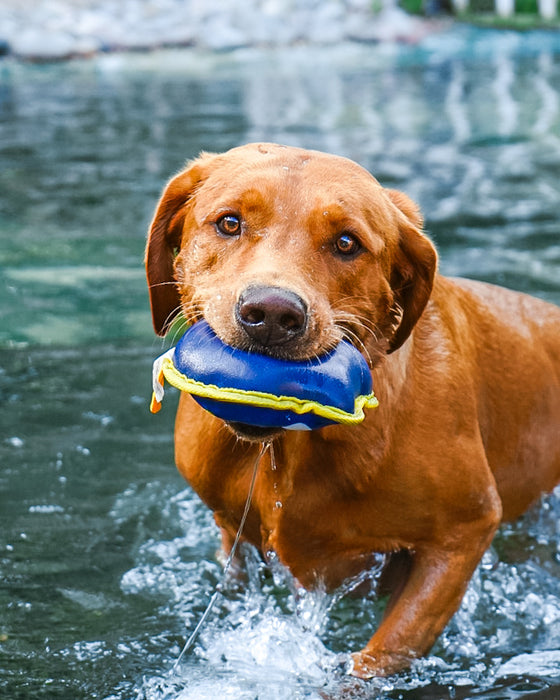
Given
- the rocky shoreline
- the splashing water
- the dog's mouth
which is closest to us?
the dog's mouth

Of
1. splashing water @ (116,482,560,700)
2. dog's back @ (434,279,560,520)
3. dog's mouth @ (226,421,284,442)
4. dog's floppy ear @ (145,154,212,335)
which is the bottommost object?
splashing water @ (116,482,560,700)

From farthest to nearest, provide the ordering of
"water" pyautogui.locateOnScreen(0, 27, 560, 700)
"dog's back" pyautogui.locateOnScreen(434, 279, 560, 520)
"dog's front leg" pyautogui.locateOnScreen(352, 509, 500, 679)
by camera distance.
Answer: "dog's back" pyautogui.locateOnScreen(434, 279, 560, 520) < "water" pyautogui.locateOnScreen(0, 27, 560, 700) < "dog's front leg" pyautogui.locateOnScreen(352, 509, 500, 679)

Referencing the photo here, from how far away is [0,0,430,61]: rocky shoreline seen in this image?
18867mm

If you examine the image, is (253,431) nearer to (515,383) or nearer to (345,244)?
(345,244)

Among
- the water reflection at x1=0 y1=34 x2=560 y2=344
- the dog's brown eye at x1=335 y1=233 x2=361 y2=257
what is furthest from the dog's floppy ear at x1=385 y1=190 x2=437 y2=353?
the water reflection at x1=0 y1=34 x2=560 y2=344

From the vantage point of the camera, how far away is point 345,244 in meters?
3.20

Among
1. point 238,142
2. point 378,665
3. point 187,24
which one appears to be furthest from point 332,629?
point 187,24

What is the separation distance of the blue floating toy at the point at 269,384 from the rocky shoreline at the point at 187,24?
16.5 m

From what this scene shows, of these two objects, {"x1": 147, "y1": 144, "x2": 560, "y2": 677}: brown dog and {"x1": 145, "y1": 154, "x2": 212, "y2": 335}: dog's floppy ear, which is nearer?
{"x1": 147, "y1": 144, "x2": 560, "y2": 677}: brown dog

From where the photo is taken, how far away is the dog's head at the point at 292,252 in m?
2.92

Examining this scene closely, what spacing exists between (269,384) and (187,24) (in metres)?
19.2

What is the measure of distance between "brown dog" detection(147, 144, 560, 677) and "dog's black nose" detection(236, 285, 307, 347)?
1 centimetres

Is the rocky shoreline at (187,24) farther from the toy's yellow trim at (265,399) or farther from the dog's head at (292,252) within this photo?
the toy's yellow trim at (265,399)

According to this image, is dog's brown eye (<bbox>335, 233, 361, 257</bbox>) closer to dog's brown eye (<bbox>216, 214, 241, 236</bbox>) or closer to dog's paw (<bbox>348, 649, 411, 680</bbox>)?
dog's brown eye (<bbox>216, 214, 241, 236</bbox>)
